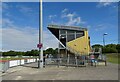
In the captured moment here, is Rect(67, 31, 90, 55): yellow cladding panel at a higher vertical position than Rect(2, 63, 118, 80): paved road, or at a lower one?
higher

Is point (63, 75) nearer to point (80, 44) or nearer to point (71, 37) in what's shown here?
point (80, 44)

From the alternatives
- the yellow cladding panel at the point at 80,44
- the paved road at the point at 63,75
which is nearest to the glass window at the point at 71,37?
the yellow cladding panel at the point at 80,44

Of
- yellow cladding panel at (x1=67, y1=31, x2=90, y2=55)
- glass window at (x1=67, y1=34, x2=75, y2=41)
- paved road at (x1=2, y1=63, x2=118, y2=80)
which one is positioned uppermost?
glass window at (x1=67, y1=34, x2=75, y2=41)

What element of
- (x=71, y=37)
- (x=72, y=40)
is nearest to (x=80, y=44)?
(x=72, y=40)

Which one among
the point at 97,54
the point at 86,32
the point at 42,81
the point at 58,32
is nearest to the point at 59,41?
the point at 58,32

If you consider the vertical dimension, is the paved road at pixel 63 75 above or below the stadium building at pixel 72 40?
below

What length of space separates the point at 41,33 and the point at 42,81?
14.3 meters

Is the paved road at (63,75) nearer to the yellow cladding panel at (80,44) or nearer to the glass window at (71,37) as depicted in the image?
the yellow cladding panel at (80,44)

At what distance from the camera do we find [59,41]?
4334cm

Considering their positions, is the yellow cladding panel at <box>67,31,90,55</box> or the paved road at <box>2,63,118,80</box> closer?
the paved road at <box>2,63,118,80</box>

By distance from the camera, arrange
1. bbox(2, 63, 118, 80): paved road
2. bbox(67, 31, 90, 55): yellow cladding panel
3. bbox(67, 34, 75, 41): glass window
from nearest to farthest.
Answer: bbox(2, 63, 118, 80): paved road → bbox(67, 31, 90, 55): yellow cladding panel → bbox(67, 34, 75, 41): glass window

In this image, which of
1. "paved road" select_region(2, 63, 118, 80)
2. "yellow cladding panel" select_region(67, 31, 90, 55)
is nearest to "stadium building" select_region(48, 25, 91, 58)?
"yellow cladding panel" select_region(67, 31, 90, 55)

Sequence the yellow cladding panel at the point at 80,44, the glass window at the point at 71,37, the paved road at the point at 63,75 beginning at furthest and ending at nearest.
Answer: the glass window at the point at 71,37, the yellow cladding panel at the point at 80,44, the paved road at the point at 63,75

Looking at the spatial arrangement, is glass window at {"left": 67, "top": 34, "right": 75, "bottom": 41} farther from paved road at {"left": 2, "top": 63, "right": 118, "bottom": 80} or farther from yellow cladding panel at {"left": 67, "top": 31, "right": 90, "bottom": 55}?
paved road at {"left": 2, "top": 63, "right": 118, "bottom": 80}
